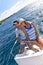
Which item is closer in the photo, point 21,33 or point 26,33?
point 26,33

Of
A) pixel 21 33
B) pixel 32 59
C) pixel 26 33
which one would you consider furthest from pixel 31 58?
pixel 21 33

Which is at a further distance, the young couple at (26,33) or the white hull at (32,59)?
the young couple at (26,33)

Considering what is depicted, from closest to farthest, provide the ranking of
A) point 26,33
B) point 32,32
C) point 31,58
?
point 31,58 < point 26,33 < point 32,32

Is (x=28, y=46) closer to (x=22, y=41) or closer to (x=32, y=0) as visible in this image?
(x=22, y=41)

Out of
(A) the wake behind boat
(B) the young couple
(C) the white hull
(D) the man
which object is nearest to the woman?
(B) the young couple

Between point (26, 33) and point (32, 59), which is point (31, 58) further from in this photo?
point (26, 33)

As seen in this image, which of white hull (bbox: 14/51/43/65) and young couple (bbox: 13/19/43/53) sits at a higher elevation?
young couple (bbox: 13/19/43/53)

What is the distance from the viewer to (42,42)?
974cm

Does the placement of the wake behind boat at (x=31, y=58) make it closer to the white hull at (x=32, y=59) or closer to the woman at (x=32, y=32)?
the white hull at (x=32, y=59)

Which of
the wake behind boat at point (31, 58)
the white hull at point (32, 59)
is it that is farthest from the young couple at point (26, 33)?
the white hull at point (32, 59)

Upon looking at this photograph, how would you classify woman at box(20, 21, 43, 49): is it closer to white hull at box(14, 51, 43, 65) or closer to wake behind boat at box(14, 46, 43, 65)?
wake behind boat at box(14, 46, 43, 65)

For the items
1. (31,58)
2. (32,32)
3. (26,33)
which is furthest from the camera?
(32,32)

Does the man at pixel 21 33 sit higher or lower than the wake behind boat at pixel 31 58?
higher

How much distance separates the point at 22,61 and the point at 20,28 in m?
1.05
